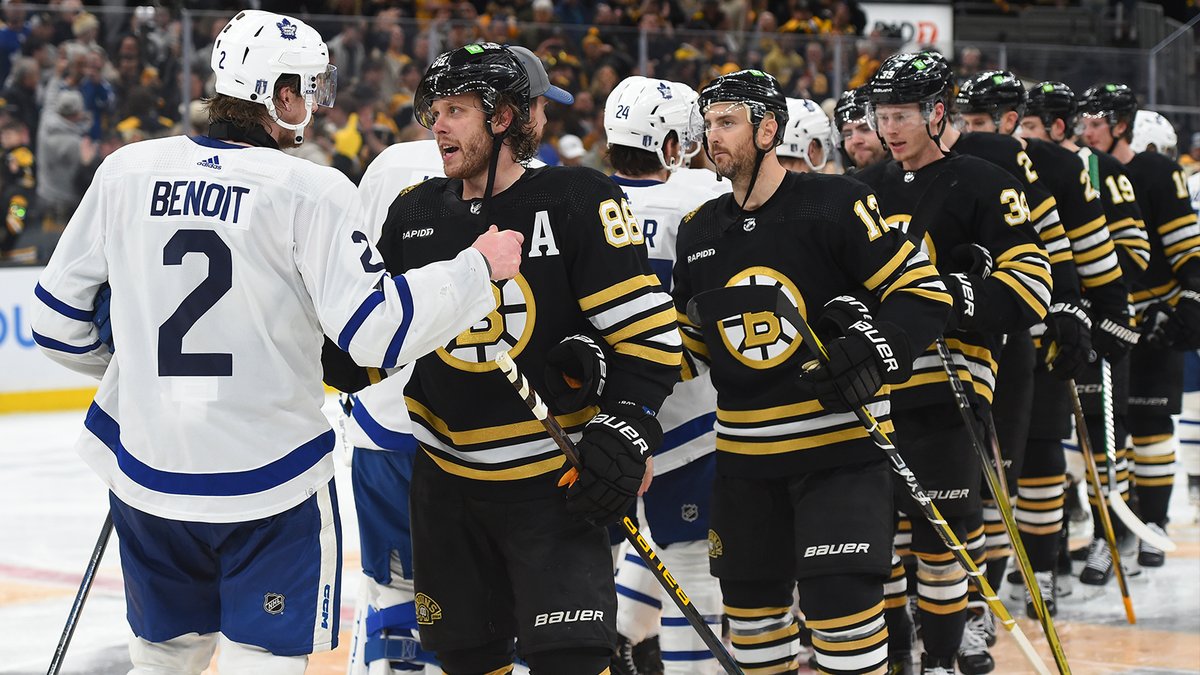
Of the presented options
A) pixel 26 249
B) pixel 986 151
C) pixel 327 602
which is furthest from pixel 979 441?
pixel 26 249

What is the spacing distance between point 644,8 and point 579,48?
300 cm

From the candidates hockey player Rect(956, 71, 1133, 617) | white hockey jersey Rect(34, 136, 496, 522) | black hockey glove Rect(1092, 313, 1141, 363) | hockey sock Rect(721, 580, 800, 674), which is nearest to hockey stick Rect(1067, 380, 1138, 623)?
→ hockey player Rect(956, 71, 1133, 617)

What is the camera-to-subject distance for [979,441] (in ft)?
10.9

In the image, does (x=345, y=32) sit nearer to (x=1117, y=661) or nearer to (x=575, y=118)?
(x=575, y=118)

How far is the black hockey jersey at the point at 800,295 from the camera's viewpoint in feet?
8.99

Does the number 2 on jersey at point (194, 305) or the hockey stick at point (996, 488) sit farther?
the hockey stick at point (996, 488)

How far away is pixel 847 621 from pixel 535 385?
0.74 m

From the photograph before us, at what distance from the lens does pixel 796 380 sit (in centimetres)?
274

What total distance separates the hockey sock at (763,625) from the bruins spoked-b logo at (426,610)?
2.03 feet

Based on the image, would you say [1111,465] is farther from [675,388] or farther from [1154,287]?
[675,388]

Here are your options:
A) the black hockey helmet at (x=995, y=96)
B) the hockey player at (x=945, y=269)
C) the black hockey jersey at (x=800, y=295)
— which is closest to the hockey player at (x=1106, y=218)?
the black hockey helmet at (x=995, y=96)

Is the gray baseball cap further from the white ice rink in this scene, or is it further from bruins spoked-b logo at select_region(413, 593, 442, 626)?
the white ice rink

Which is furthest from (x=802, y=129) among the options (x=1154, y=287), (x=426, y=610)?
(x=426, y=610)

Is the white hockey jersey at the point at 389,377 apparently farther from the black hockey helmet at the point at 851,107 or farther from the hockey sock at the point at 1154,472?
the hockey sock at the point at 1154,472
